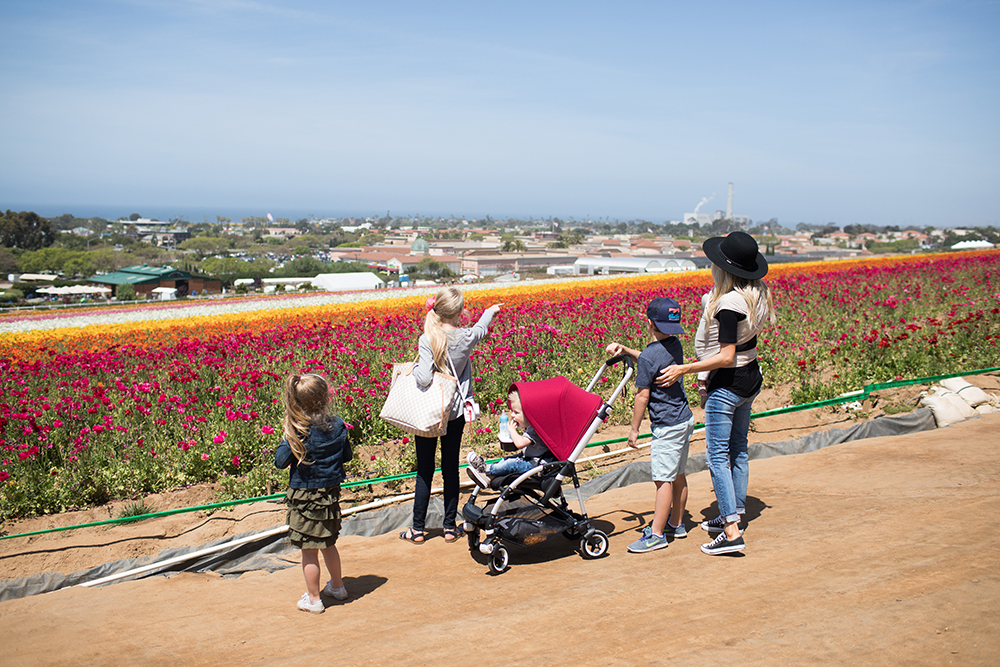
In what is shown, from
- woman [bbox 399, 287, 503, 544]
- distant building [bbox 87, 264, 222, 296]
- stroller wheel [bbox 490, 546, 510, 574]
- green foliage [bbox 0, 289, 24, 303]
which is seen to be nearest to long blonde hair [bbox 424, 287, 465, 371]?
woman [bbox 399, 287, 503, 544]

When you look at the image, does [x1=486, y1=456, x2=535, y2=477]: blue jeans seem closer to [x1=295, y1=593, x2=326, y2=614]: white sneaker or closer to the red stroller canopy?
the red stroller canopy

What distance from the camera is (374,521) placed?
5.47 metres

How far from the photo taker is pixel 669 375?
4176 mm

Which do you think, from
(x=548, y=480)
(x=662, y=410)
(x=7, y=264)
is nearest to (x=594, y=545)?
(x=548, y=480)

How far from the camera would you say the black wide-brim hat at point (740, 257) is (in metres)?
4.07

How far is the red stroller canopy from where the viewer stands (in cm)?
438

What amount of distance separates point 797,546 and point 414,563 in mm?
2623

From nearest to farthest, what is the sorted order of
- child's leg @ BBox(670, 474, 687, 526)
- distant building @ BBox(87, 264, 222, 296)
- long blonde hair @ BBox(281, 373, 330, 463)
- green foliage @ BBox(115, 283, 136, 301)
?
long blonde hair @ BBox(281, 373, 330, 463), child's leg @ BBox(670, 474, 687, 526), green foliage @ BBox(115, 283, 136, 301), distant building @ BBox(87, 264, 222, 296)

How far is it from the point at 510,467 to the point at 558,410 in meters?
0.52

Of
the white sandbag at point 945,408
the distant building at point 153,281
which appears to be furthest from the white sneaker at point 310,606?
the distant building at point 153,281

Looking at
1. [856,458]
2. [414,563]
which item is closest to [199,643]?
[414,563]

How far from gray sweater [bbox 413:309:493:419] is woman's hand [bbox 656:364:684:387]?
1.20 m

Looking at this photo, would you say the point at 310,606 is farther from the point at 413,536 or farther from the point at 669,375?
the point at 669,375

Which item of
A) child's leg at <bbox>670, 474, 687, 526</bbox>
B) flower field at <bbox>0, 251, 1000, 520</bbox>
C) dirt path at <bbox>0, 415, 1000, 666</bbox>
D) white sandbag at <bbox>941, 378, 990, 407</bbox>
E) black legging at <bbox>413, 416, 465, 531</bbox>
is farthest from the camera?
white sandbag at <bbox>941, 378, 990, 407</bbox>
